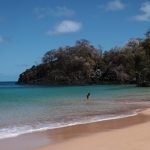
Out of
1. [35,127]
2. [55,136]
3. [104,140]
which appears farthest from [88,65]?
[104,140]

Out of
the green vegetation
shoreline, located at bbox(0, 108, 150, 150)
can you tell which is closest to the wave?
shoreline, located at bbox(0, 108, 150, 150)

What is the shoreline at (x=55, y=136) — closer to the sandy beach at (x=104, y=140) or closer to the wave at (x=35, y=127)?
the sandy beach at (x=104, y=140)

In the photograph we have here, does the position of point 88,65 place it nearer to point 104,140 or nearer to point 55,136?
point 55,136

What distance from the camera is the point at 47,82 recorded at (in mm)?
102438

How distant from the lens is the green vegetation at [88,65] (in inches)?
3659

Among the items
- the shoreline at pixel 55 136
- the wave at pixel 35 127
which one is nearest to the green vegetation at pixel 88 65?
the wave at pixel 35 127

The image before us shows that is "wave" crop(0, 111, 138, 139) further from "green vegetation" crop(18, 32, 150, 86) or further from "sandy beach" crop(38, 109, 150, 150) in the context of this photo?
"green vegetation" crop(18, 32, 150, 86)

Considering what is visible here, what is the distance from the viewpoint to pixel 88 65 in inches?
3839

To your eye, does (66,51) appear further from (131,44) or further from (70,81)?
(131,44)

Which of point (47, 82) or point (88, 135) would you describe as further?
point (47, 82)


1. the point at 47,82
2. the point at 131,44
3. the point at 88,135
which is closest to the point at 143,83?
the point at 131,44

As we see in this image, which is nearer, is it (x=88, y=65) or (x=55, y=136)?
(x=55, y=136)

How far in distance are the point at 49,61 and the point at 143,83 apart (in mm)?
39608

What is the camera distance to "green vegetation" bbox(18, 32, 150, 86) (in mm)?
92938
